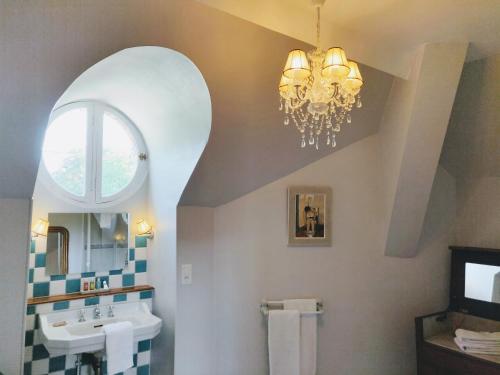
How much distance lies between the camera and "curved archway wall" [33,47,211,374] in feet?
6.21

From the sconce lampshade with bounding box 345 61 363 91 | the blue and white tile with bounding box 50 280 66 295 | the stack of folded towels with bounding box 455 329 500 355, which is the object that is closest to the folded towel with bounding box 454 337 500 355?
the stack of folded towels with bounding box 455 329 500 355

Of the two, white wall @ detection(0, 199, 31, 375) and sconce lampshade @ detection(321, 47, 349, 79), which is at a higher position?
sconce lampshade @ detection(321, 47, 349, 79)

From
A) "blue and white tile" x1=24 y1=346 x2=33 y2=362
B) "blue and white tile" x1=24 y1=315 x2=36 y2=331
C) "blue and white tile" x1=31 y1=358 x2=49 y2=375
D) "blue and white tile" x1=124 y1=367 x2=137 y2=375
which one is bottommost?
"blue and white tile" x1=124 y1=367 x2=137 y2=375

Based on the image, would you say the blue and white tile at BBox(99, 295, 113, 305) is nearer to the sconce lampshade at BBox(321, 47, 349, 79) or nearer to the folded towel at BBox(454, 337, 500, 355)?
the sconce lampshade at BBox(321, 47, 349, 79)

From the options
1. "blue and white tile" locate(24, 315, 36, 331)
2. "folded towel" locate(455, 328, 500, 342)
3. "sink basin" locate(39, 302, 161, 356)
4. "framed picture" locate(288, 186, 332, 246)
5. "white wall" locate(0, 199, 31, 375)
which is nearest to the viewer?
"white wall" locate(0, 199, 31, 375)

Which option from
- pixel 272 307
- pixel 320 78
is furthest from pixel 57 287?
pixel 320 78

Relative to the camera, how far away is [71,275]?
99.2 inches

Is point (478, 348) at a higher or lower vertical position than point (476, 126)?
lower

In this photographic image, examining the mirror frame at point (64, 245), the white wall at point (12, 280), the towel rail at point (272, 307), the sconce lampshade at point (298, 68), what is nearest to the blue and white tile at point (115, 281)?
the mirror frame at point (64, 245)

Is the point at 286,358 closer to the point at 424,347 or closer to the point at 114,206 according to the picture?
the point at 424,347

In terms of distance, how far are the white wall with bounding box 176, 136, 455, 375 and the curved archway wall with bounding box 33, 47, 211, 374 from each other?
220 mm

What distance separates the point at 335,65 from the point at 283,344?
6.17 ft

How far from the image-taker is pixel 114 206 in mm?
2711

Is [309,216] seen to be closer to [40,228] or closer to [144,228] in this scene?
[144,228]
